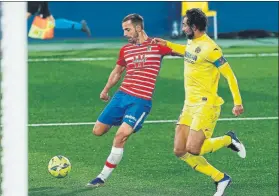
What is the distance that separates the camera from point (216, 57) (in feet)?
30.2

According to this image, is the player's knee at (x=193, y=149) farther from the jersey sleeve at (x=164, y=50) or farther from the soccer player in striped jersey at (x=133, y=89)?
the jersey sleeve at (x=164, y=50)

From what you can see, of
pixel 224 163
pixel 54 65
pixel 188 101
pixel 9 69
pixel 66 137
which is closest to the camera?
pixel 9 69

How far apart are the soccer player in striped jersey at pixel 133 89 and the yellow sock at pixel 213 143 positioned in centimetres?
74

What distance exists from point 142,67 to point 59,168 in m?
1.34

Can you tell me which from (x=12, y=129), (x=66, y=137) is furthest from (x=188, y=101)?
(x=12, y=129)

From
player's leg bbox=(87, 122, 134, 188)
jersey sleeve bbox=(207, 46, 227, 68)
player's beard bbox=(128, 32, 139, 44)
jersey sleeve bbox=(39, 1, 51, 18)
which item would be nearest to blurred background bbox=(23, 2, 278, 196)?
player's leg bbox=(87, 122, 134, 188)

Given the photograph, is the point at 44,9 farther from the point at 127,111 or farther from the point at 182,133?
the point at 182,133

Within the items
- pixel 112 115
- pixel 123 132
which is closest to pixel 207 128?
pixel 123 132

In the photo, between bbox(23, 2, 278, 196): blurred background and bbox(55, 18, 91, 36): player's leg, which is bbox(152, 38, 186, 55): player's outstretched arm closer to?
bbox(23, 2, 278, 196): blurred background

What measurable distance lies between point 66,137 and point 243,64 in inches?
298

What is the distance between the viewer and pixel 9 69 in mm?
5031

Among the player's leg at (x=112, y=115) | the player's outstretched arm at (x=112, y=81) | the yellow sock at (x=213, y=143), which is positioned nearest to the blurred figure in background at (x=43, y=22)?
the player's outstretched arm at (x=112, y=81)

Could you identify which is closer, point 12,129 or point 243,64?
point 12,129

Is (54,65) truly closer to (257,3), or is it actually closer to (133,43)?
(257,3)
